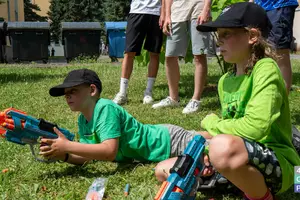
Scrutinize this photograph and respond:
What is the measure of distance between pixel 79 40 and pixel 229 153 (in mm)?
12365

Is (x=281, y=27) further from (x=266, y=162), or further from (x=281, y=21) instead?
(x=266, y=162)

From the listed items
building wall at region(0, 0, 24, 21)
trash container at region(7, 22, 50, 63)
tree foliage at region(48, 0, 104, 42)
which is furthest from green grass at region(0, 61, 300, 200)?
tree foliage at region(48, 0, 104, 42)

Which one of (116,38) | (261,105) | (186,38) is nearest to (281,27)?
(186,38)

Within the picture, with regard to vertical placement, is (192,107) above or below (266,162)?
below

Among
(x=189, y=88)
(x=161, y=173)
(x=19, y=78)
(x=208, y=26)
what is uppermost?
(x=208, y=26)

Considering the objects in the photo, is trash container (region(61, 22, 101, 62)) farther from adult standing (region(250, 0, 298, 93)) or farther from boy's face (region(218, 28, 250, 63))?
boy's face (region(218, 28, 250, 63))

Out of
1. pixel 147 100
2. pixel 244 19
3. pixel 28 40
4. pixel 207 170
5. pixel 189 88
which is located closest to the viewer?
pixel 244 19

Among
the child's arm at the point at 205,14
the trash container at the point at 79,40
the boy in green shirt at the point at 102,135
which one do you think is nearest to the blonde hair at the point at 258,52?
the boy in green shirt at the point at 102,135

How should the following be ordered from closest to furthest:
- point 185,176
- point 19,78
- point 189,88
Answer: point 185,176, point 189,88, point 19,78

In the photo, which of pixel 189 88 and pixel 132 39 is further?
pixel 189 88

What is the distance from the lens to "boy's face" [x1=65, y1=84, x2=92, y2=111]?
7.84 feet

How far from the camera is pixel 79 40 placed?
13.6m

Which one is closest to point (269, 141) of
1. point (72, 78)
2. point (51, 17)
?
point (72, 78)

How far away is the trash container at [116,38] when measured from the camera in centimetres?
1427
